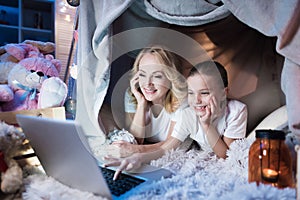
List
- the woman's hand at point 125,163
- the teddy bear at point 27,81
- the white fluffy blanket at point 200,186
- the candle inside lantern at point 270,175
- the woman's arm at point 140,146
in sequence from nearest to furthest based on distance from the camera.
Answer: the white fluffy blanket at point 200,186 → the candle inside lantern at point 270,175 → the woman's hand at point 125,163 → the woman's arm at point 140,146 → the teddy bear at point 27,81

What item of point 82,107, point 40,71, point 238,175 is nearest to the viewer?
point 238,175

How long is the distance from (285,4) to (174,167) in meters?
0.60

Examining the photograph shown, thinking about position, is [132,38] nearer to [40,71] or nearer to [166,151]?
[166,151]

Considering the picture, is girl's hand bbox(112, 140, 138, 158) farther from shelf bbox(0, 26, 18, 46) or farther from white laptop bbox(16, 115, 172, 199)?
shelf bbox(0, 26, 18, 46)

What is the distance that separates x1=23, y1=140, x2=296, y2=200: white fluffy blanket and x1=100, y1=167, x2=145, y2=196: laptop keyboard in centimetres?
3

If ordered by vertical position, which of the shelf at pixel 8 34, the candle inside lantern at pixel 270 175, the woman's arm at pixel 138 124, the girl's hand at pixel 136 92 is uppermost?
the shelf at pixel 8 34

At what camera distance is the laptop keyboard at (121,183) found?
0.75 meters

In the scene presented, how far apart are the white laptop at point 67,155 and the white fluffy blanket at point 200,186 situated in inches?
1.0

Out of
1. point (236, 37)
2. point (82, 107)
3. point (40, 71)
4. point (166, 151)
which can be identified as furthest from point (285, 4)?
point (40, 71)

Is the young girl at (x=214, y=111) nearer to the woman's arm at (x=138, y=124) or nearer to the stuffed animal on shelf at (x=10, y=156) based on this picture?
the woman's arm at (x=138, y=124)

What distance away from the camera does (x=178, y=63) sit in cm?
118

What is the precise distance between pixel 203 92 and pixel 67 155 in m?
0.56

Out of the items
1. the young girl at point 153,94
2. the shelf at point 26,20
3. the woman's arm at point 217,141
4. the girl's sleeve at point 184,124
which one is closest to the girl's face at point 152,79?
the young girl at point 153,94

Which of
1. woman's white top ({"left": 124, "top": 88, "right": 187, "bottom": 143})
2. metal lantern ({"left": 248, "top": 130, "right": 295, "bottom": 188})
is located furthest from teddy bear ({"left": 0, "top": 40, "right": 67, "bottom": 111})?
metal lantern ({"left": 248, "top": 130, "right": 295, "bottom": 188})
